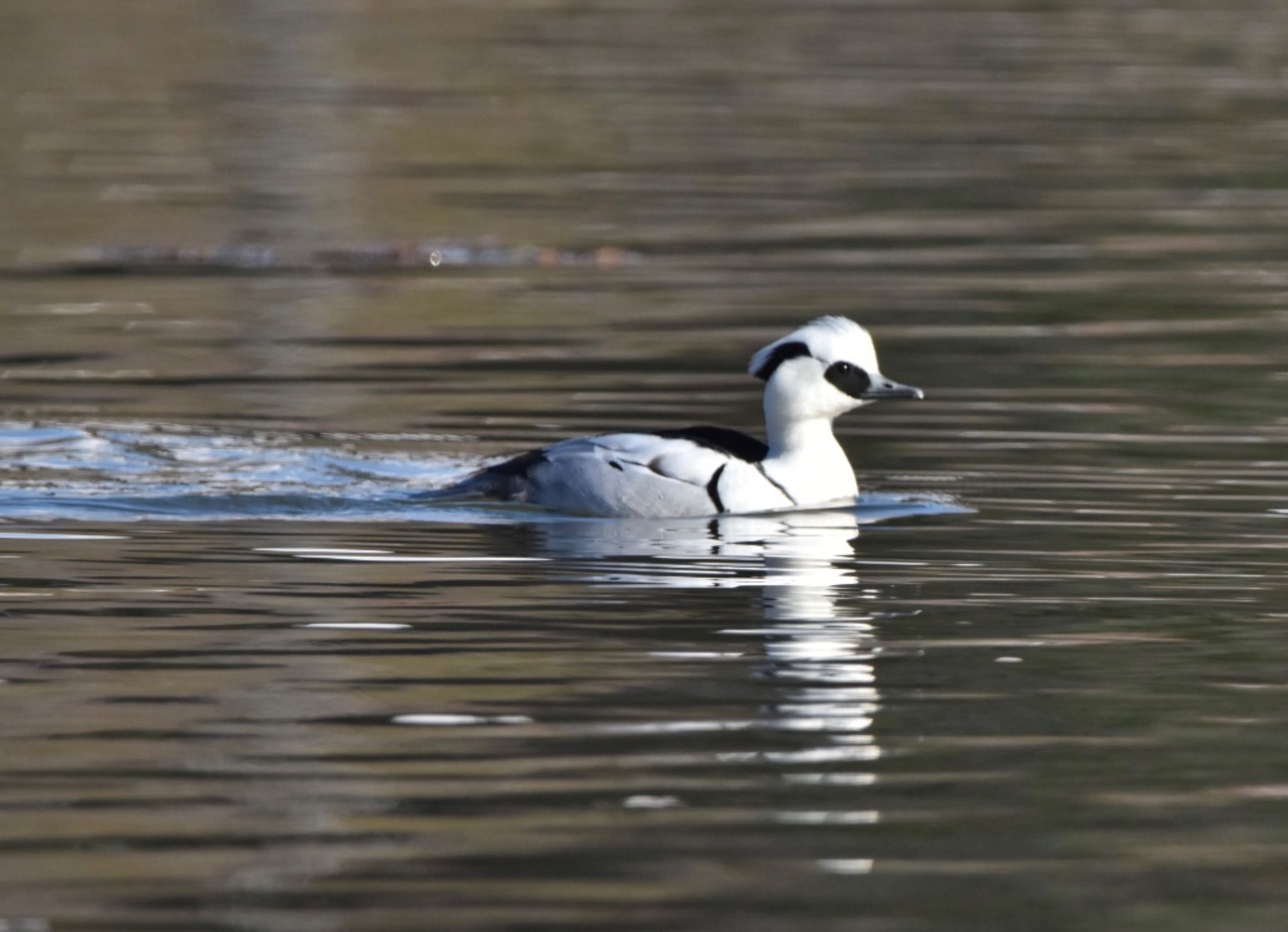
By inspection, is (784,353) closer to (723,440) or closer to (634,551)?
(723,440)

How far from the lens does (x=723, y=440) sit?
12.2 metres

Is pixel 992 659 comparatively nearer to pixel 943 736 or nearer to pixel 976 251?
pixel 943 736

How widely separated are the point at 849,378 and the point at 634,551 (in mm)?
1773

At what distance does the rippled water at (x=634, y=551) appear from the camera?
668 cm

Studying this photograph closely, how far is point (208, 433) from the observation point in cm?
1421

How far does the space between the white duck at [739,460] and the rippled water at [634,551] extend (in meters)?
0.18

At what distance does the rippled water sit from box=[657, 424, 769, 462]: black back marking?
1.07ft

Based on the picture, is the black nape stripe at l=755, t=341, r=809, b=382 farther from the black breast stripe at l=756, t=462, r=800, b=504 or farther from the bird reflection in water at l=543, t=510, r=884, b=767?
the bird reflection in water at l=543, t=510, r=884, b=767


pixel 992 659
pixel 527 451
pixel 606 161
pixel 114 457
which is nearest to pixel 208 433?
pixel 114 457

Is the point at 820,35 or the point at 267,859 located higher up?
the point at 820,35

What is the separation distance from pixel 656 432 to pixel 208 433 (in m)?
3.09

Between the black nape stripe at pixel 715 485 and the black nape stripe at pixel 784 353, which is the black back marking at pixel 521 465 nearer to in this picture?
the black nape stripe at pixel 715 485

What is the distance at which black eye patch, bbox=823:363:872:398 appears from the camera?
1258cm

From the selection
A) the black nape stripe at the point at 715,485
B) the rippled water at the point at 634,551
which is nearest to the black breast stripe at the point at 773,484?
the rippled water at the point at 634,551
